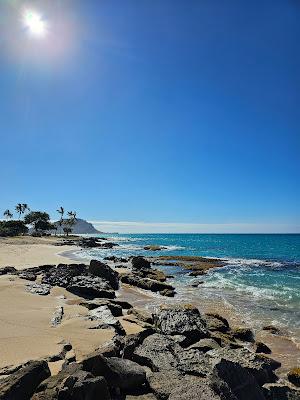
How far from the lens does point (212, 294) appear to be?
26859 mm

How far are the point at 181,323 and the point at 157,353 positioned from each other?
4.36 meters

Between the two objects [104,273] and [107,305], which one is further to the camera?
[104,273]

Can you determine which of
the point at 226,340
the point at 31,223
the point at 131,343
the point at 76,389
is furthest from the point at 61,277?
the point at 31,223

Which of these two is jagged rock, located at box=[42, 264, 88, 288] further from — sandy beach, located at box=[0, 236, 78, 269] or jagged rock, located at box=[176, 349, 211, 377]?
jagged rock, located at box=[176, 349, 211, 377]

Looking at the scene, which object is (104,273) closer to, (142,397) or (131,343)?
(131,343)

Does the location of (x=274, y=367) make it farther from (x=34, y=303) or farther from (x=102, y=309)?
(x=34, y=303)

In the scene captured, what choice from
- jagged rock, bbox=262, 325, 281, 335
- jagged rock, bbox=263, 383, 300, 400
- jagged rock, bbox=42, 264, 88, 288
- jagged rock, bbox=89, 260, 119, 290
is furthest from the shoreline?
jagged rock, bbox=89, 260, 119, 290

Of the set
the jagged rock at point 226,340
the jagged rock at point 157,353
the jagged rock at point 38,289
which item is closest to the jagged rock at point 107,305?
the jagged rock at point 38,289

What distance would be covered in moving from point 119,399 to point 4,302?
11.0m

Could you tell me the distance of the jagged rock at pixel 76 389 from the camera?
21.1 ft

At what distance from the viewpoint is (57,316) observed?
46.9 feet

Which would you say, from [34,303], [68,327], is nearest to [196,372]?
[68,327]

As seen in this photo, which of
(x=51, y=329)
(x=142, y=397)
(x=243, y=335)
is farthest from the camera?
(x=243, y=335)

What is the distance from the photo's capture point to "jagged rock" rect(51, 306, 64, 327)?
528 inches
